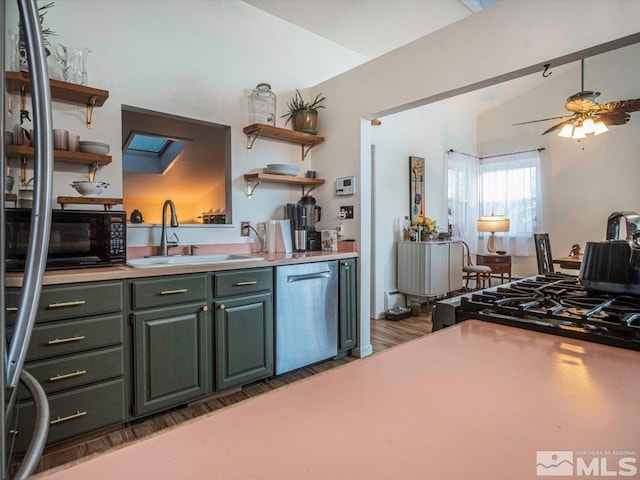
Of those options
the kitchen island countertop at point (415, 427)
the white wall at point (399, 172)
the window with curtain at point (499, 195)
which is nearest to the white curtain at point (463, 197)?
the window with curtain at point (499, 195)

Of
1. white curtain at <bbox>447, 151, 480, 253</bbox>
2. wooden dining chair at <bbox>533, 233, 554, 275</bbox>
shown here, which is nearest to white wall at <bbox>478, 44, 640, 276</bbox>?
white curtain at <bbox>447, 151, 480, 253</bbox>

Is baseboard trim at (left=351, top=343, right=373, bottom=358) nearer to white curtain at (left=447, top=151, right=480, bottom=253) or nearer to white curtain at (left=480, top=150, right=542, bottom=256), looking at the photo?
white curtain at (left=447, top=151, right=480, bottom=253)

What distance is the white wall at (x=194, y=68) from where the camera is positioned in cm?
226

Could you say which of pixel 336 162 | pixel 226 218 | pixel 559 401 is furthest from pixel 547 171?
pixel 559 401

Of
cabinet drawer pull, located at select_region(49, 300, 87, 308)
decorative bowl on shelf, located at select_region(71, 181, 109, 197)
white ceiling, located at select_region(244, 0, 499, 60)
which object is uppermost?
white ceiling, located at select_region(244, 0, 499, 60)

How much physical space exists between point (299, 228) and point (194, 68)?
1.48m

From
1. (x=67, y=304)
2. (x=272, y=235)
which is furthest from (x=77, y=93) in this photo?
(x=272, y=235)

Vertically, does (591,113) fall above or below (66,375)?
above

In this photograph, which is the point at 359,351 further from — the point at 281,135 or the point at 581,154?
the point at 581,154

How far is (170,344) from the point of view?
1981mm

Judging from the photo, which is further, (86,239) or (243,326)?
(243,326)

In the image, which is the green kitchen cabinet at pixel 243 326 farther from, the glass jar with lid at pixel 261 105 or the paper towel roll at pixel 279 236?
the glass jar with lid at pixel 261 105

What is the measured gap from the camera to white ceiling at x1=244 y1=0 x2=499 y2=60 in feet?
10.2

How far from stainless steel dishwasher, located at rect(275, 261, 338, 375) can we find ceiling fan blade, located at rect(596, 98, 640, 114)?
8.69ft
